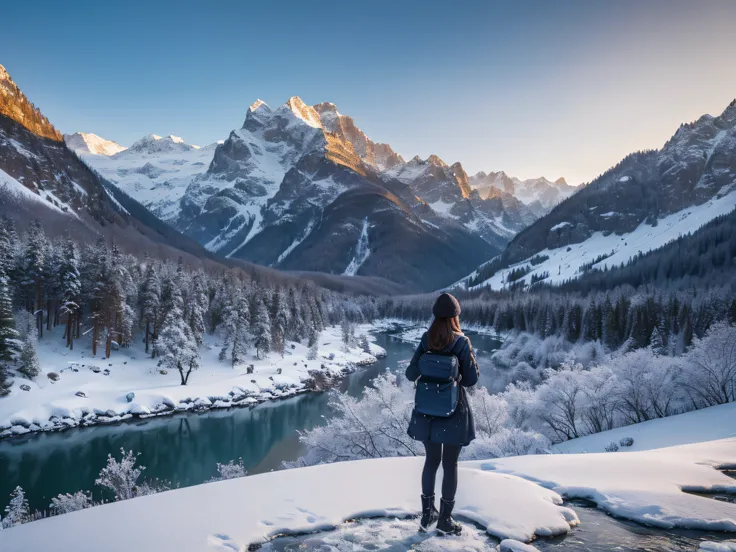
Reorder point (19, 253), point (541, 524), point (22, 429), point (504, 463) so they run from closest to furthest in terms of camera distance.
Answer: point (541, 524)
point (504, 463)
point (22, 429)
point (19, 253)

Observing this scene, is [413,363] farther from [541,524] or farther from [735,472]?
[735,472]

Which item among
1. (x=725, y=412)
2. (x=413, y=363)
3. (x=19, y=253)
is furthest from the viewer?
(x=19, y=253)

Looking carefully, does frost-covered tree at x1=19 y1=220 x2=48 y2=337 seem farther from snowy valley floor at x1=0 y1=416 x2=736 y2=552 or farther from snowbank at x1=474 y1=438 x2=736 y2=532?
snowbank at x1=474 y1=438 x2=736 y2=532

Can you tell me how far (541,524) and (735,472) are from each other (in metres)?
5.57

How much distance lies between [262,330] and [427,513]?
67.8 meters

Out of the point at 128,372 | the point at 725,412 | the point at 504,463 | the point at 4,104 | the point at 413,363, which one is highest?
the point at 4,104

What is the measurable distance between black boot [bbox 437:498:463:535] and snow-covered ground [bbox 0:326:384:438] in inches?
2039

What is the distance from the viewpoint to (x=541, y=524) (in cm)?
605

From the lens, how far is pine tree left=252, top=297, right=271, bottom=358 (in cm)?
7050

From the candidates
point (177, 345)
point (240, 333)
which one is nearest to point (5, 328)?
point (177, 345)

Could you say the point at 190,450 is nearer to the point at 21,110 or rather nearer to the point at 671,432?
the point at 671,432

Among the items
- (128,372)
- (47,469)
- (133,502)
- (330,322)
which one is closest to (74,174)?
Result: (330,322)

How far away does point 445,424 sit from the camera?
19.7 feet

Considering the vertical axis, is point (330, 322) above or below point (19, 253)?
below
